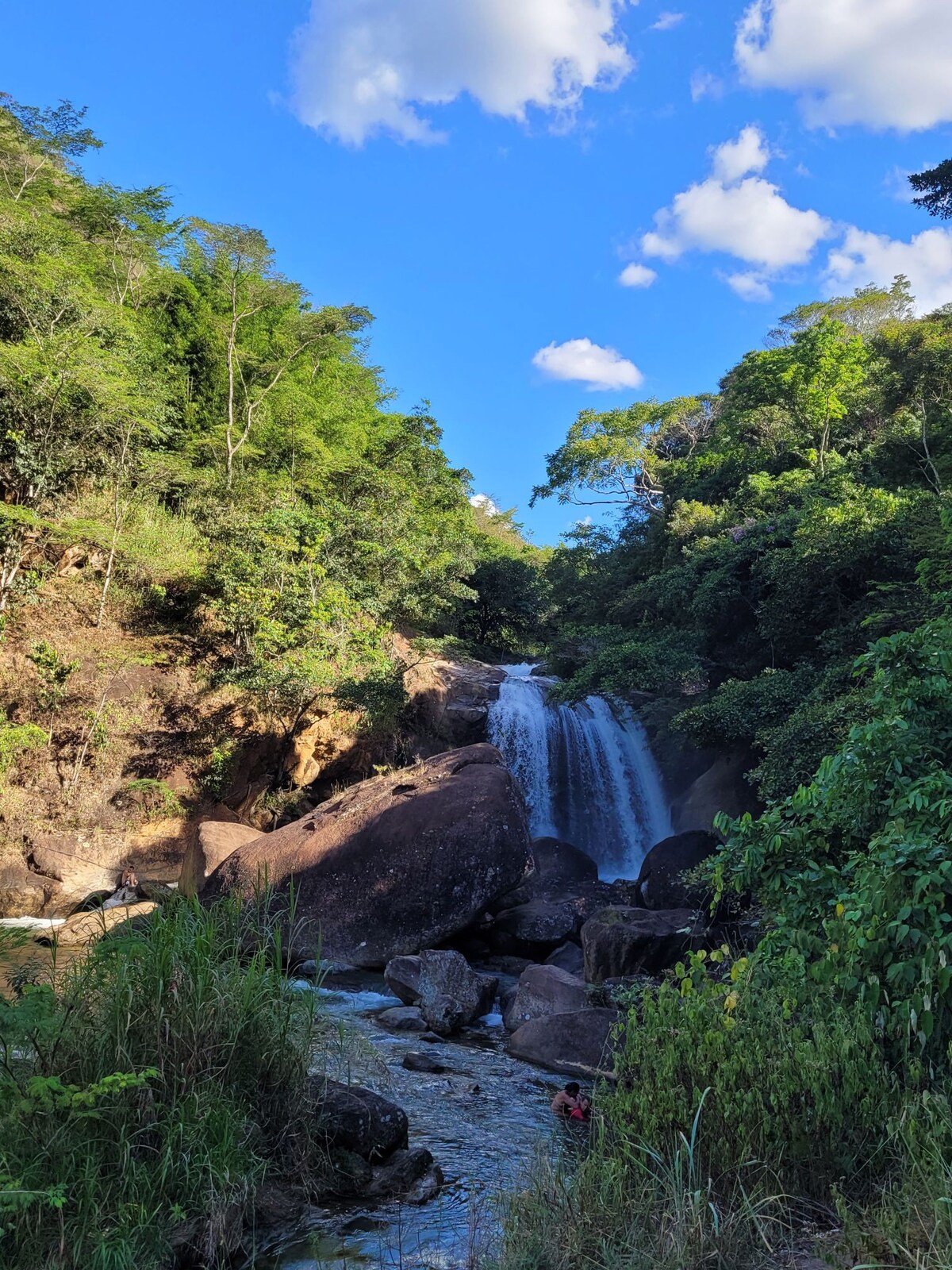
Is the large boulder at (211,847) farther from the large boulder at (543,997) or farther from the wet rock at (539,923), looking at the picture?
the large boulder at (543,997)

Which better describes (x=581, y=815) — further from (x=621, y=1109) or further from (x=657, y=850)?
(x=621, y=1109)

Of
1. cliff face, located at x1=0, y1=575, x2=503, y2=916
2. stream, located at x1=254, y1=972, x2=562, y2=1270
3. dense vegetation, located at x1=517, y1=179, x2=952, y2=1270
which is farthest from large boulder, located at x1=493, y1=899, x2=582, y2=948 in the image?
cliff face, located at x1=0, y1=575, x2=503, y2=916

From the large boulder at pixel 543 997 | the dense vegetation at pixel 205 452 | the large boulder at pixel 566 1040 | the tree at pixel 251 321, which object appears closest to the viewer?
the large boulder at pixel 566 1040

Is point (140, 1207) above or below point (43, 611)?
below

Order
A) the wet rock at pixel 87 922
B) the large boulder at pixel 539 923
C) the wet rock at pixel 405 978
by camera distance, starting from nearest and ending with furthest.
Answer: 1. the wet rock at pixel 405 978
2. the wet rock at pixel 87 922
3. the large boulder at pixel 539 923

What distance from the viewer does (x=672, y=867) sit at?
1288 centimetres

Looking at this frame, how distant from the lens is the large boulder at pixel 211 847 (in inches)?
527

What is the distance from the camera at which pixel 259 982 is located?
4.70 m

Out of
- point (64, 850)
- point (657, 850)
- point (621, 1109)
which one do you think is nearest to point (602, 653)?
point (657, 850)

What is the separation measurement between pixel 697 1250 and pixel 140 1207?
2482 millimetres

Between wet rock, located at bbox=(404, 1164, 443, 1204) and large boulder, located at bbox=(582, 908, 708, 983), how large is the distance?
464 cm

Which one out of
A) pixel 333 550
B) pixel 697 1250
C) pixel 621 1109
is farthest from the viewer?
pixel 333 550

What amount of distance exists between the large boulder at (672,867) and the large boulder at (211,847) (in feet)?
22.3

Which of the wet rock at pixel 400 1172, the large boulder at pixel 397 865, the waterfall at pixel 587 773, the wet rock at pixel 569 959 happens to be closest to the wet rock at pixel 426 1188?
the wet rock at pixel 400 1172
